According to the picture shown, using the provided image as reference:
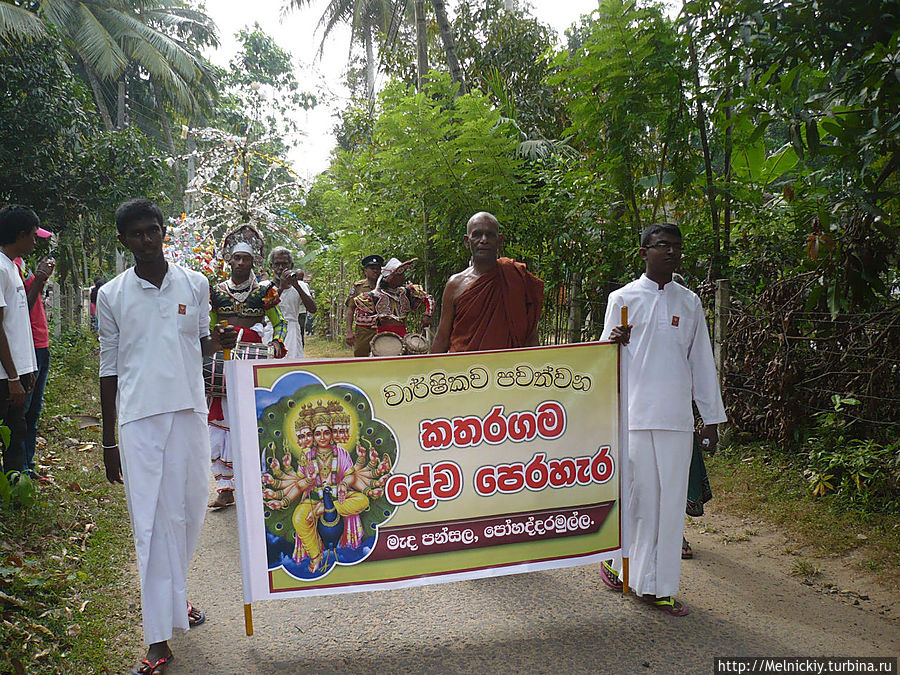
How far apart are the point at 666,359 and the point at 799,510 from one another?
2394 mm

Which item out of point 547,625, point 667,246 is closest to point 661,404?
point 667,246

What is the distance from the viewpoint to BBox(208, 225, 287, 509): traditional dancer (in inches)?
229

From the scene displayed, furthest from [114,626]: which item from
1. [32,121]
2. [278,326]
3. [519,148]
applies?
[32,121]

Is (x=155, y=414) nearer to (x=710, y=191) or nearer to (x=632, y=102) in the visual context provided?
(x=632, y=102)

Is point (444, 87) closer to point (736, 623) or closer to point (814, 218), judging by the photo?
point (814, 218)

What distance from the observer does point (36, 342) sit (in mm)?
6020

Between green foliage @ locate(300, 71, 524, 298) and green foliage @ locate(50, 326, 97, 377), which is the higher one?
green foliage @ locate(300, 71, 524, 298)

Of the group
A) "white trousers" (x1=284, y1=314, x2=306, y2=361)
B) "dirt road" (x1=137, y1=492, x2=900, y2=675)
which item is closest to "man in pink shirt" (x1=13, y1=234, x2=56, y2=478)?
"dirt road" (x1=137, y1=492, x2=900, y2=675)

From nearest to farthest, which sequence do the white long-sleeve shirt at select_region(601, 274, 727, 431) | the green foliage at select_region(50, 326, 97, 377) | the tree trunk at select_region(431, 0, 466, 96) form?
the white long-sleeve shirt at select_region(601, 274, 727, 431)
the tree trunk at select_region(431, 0, 466, 96)
the green foliage at select_region(50, 326, 97, 377)

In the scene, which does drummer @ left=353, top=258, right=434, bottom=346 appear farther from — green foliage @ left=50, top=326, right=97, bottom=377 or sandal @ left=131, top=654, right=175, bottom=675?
green foliage @ left=50, top=326, right=97, bottom=377

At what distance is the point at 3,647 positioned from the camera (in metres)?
3.40

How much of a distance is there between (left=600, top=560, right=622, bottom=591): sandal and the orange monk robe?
1511 millimetres

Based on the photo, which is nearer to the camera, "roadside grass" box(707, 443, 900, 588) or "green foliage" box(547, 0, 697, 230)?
"roadside grass" box(707, 443, 900, 588)

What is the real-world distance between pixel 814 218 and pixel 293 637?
4.11 metres
